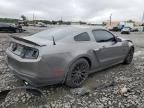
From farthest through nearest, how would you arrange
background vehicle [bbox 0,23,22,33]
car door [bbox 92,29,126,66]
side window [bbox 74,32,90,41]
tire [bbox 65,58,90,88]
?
background vehicle [bbox 0,23,22,33] → car door [bbox 92,29,126,66] → side window [bbox 74,32,90,41] → tire [bbox 65,58,90,88]

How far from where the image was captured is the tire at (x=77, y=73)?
423 centimetres

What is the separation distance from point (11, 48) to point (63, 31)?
4.37 ft

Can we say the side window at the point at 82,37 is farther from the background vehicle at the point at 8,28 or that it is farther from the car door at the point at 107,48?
the background vehicle at the point at 8,28

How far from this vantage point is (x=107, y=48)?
5223mm

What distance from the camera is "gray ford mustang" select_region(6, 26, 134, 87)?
3711 mm

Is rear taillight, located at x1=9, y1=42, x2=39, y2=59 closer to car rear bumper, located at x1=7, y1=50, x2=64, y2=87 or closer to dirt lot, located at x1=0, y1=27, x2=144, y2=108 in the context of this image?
car rear bumper, located at x1=7, y1=50, x2=64, y2=87

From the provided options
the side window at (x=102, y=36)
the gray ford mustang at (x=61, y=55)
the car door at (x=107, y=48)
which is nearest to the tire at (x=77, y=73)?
the gray ford mustang at (x=61, y=55)

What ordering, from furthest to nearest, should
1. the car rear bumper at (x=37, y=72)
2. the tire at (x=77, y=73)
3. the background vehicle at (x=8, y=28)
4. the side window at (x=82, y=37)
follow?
the background vehicle at (x=8, y=28) < the side window at (x=82, y=37) < the tire at (x=77, y=73) < the car rear bumper at (x=37, y=72)

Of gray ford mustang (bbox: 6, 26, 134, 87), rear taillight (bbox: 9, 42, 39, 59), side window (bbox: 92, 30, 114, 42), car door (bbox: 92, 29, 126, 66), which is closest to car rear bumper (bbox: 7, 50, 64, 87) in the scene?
gray ford mustang (bbox: 6, 26, 134, 87)

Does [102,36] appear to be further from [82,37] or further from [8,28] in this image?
[8,28]

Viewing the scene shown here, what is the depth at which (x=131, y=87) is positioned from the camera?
15.0ft

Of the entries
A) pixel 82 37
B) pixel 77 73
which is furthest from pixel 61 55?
pixel 82 37

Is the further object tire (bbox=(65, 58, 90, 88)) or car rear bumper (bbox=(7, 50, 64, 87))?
tire (bbox=(65, 58, 90, 88))

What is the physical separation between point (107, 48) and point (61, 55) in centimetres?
180
